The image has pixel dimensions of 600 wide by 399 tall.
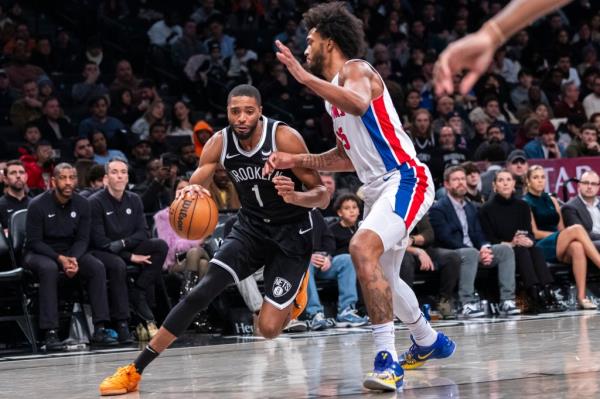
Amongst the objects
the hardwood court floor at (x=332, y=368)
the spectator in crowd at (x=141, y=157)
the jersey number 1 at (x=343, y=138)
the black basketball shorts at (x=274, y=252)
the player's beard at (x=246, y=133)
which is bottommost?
the hardwood court floor at (x=332, y=368)

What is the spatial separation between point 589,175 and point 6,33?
7.63 meters

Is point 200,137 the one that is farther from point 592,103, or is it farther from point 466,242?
point 592,103

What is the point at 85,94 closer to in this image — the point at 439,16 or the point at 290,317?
the point at 439,16

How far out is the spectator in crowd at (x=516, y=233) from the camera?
11.0 meters

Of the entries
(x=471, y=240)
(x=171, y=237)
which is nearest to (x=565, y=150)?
(x=471, y=240)

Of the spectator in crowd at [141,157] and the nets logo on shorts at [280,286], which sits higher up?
the spectator in crowd at [141,157]

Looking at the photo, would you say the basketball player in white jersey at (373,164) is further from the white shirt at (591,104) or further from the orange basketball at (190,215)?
the white shirt at (591,104)

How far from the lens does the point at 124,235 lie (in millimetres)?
9875

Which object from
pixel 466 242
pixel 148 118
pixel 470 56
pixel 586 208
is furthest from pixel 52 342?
pixel 470 56

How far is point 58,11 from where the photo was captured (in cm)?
1566

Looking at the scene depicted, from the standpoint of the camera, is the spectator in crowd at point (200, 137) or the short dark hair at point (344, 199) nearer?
the short dark hair at point (344, 199)

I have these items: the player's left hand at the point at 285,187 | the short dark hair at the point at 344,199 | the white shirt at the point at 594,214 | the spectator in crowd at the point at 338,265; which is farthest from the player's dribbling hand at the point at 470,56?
the white shirt at the point at 594,214

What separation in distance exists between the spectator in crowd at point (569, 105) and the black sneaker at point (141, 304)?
26.0 ft

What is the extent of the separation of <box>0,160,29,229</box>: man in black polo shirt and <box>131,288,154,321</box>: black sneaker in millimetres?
1303
